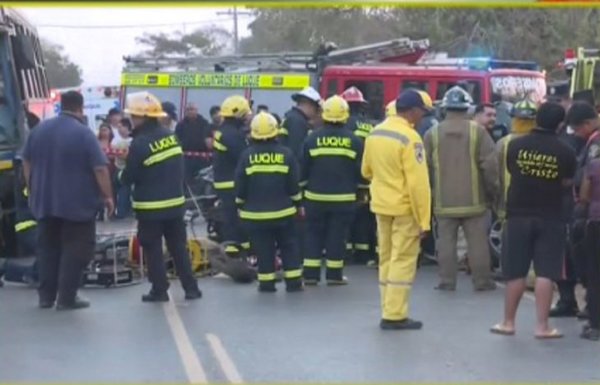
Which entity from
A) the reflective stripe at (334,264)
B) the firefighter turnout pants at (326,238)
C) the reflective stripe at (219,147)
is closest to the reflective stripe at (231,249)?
the firefighter turnout pants at (326,238)

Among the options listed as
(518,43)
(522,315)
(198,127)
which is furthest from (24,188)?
(518,43)

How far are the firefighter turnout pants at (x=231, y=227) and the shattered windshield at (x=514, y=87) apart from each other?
313 inches

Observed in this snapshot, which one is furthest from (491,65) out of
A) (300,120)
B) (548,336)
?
Result: (548,336)

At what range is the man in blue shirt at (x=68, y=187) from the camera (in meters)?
12.3

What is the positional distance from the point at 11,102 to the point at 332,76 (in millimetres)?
8039

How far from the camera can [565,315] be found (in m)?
12.0

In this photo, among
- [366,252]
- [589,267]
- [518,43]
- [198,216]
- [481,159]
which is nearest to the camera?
[589,267]

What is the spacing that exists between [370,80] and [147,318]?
1155cm

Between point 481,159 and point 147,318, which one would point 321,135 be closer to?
point 481,159

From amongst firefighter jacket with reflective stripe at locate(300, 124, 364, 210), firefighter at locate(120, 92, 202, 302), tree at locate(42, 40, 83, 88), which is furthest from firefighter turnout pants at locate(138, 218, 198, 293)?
tree at locate(42, 40, 83, 88)

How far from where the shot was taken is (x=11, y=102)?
16078 millimetres

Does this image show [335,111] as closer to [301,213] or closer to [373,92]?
[301,213]

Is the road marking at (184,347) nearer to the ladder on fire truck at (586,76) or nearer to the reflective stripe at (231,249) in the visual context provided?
the reflective stripe at (231,249)

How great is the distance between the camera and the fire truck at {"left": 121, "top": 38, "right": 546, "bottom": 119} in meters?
22.4
